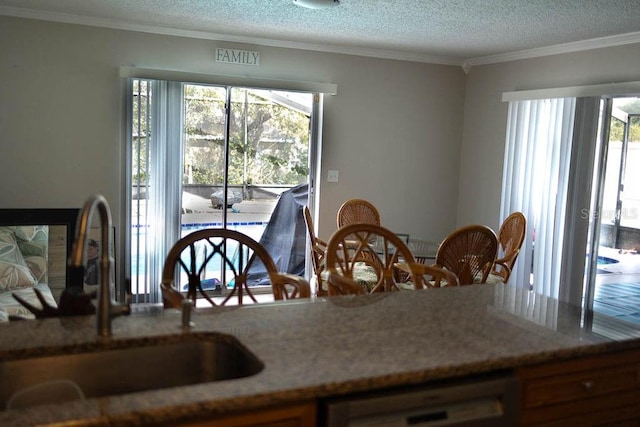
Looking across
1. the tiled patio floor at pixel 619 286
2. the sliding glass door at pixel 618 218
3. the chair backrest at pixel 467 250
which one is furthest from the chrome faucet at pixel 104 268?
the tiled patio floor at pixel 619 286

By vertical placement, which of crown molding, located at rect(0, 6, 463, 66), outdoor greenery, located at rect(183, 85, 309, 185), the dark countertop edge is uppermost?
crown molding, located at rect(0, 6, 463, 66)

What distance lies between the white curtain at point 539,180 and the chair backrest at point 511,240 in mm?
560

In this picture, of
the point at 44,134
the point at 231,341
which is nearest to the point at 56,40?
the point at 44,134

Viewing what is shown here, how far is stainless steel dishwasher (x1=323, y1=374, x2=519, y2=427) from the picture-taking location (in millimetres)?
1327

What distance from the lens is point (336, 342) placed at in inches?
61.0

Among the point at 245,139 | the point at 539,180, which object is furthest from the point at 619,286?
the point at 245,139

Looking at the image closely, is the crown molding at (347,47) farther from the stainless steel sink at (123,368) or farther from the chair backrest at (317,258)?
the stainless steel sink at (123,368)

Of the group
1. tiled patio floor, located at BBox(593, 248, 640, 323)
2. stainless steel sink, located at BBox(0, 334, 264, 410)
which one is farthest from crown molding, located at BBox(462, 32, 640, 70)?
stainless steel sink, located at BBox(0, 334, 264, 410)

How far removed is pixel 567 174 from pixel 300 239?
2384 millimetres

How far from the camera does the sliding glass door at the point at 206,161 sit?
4816 mm

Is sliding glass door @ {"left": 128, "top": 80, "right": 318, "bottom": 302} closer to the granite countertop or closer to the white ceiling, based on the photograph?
the white ceiling

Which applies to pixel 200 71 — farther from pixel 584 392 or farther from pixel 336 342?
pixel 584 392

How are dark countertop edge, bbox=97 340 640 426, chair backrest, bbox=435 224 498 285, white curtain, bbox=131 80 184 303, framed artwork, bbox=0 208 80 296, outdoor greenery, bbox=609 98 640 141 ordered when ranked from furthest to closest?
white curtain, bbox=131 80 184 303
outdoor greenery, bbox=609 98 640 141
framed artwork, bbox=0 208 80 296
chair backrest, bbox=435 224 498 285
dark countertop edge, bbox=97 340 640 426

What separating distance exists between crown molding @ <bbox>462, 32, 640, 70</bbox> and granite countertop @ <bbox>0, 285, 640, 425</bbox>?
123 inches
